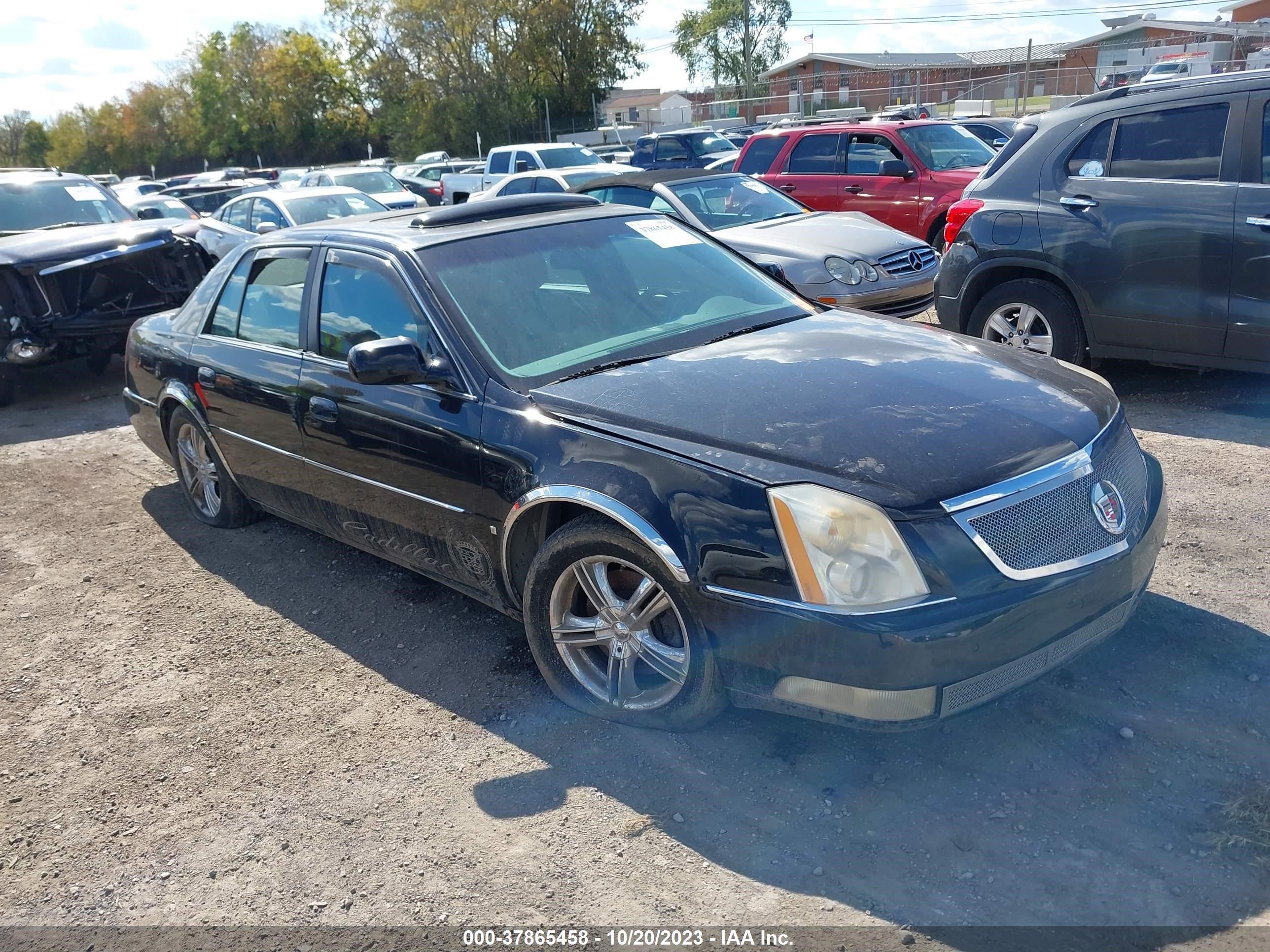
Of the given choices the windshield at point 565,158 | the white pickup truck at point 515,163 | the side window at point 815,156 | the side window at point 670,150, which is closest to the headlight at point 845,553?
the side window at point 815,156

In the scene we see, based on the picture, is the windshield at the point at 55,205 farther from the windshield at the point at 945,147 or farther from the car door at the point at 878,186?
the windshield at the point at 945,147

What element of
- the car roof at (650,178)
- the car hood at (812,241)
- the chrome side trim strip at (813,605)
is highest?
the car roof at (650,178)

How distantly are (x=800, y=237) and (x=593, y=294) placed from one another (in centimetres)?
507

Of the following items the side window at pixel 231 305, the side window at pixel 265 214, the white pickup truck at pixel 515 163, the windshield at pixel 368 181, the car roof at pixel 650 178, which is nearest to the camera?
the side window at pixel 231 305

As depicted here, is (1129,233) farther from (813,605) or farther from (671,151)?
(671,151)

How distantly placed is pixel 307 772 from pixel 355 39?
63.7 metres

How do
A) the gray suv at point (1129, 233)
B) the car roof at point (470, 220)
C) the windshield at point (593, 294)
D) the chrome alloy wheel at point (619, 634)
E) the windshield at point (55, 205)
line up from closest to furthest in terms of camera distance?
the chrome alloy wheel at point (619, 634), the windshield at point (593, 294), the car roof at point (470, 220), the gray suv at point (1129, 233), the windshield at point (55, 205)

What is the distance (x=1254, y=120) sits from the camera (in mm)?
5734

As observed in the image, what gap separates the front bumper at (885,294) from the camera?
8094 mm

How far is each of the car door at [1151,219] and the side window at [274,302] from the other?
4.47 meters

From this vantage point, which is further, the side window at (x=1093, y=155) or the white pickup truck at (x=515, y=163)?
the white pickup truck at (x=515, y=163)

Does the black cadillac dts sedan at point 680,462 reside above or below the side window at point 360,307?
below

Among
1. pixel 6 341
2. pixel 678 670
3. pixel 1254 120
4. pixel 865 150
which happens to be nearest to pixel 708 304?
pixel 678 670

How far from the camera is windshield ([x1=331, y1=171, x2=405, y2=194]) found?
17.0 m
